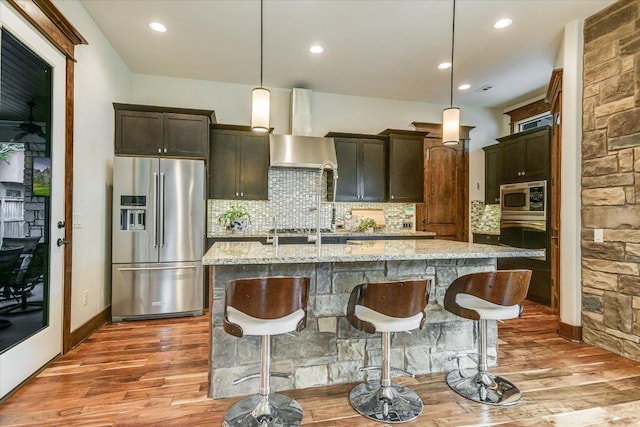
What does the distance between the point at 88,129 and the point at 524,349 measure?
4.64 m

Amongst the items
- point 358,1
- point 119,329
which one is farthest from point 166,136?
point 358,1

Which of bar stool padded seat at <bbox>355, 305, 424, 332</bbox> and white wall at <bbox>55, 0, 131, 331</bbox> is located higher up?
white wall at <bbox>55, 0, 131, 331</bbox>

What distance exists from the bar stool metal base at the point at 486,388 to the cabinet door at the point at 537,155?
314 centimetres

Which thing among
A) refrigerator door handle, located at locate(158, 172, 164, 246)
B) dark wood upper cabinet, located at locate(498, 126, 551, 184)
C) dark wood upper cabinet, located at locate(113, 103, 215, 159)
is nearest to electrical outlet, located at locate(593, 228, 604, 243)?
dark wood upper cabinet, located at locate(498, 126, 551, 184)

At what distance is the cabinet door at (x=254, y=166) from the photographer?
4.51 meters

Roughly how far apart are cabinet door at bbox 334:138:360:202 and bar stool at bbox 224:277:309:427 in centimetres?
307

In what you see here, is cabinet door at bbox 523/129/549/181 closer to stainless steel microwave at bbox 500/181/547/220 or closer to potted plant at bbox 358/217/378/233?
stainless steel microwave at bbox 500/181/547/220

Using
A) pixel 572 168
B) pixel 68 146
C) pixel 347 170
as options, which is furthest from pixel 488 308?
pixel 68 146

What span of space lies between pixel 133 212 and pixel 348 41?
304 cm

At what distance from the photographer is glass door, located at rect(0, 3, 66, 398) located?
218cm

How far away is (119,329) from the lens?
3467 millimetres

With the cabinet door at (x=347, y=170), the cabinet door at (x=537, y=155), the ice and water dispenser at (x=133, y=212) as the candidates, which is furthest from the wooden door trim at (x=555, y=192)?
the ice and water dispenser at (x=133, y=212)

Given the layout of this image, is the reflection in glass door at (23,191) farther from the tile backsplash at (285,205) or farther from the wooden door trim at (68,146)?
the tile backsplash at (285,205)

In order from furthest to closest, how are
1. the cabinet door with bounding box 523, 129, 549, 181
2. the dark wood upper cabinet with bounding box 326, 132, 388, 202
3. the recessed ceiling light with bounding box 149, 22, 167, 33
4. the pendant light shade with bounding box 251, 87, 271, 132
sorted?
the dark wood upper cabinet with bounding box 326, 132, 388, 202
the cabinet door with bounding box 523, 129, 549, 181
the recessed ceiling light with bounding box 149, 22, 167, 33
the pendant light shade with bounding box 251, 87, 271, 132
